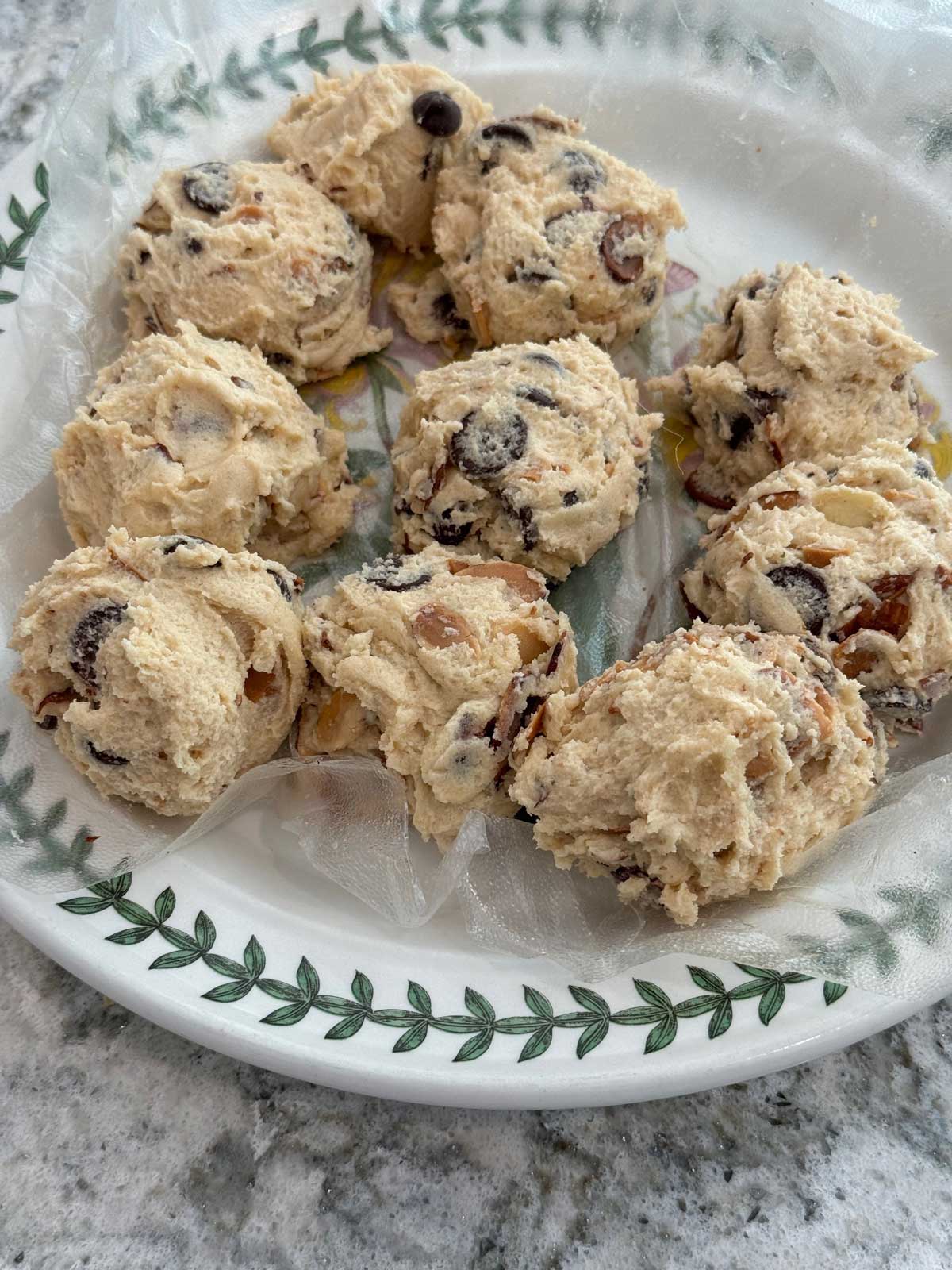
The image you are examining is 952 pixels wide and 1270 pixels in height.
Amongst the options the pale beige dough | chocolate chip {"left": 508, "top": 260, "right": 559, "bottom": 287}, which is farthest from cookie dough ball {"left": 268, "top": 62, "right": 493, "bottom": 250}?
chocolate chip {"left": 508, "top": 260, "right": 559, "bottom": 287}

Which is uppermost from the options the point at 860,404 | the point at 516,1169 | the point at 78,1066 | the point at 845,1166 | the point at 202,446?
the point at 860,404

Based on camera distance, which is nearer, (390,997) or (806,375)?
(390,997)

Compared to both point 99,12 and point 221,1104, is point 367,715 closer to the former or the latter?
point 221,1104

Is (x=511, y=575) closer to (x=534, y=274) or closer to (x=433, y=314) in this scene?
(x=534, y=274)

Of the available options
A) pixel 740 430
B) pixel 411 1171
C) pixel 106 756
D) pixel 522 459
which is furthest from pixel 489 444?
pixel 411 1171

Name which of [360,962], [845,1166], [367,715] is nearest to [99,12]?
[367,715]

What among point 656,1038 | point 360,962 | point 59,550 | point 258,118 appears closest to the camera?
point 656,1038

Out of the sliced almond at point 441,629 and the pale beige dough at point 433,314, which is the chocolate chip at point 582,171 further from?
the sliced almond at point 441,629
